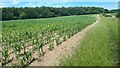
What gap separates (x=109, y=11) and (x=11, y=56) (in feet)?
362

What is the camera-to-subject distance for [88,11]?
10800cm

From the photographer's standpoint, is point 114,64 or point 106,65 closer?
point 106,65

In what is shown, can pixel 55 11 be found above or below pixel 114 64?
below

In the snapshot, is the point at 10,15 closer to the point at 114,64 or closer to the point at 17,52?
the point at 17,52

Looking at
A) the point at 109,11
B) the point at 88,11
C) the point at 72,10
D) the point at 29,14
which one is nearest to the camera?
the point at 29,14

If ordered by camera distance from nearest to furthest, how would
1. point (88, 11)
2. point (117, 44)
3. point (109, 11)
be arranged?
point (117, 44) → point (88, 11) → point (109, 11)

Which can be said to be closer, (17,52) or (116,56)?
(116,56)

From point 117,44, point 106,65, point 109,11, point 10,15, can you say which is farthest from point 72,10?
point 106,65

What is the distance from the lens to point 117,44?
16.3 meters

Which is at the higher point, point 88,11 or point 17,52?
point 17,52

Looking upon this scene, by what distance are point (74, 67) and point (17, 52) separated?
17.6 ft

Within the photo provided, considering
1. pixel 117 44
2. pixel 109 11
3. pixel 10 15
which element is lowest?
pixel 109 11

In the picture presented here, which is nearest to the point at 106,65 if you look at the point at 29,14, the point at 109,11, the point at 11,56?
the point at 11,56

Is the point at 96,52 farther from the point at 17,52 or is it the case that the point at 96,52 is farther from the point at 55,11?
the point at 55,11
